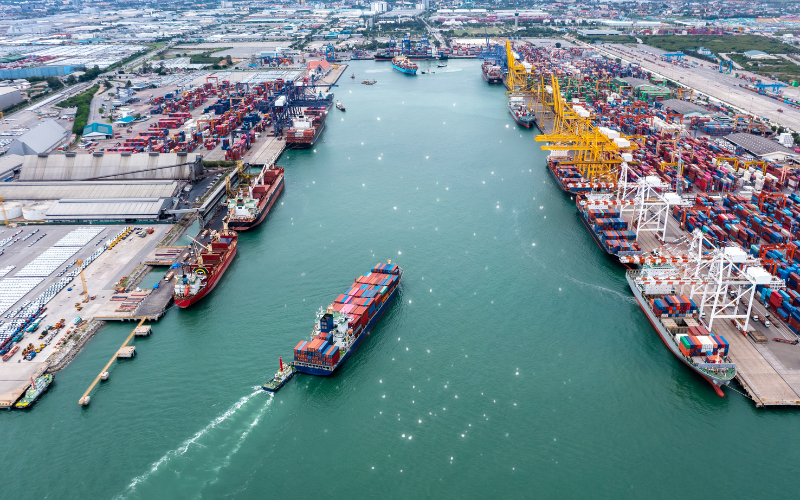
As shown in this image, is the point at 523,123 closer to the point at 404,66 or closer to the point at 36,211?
the point at 404,66

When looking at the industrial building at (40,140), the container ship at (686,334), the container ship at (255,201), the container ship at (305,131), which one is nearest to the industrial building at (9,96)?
the industrial building at (40,140)

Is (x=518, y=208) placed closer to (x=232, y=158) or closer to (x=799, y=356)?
(x=799, y=356)

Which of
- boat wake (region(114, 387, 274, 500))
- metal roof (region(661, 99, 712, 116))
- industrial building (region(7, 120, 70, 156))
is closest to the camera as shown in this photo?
boat wake (region(114, 387, 274, 500))

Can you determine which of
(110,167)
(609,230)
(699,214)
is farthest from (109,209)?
(699,214)

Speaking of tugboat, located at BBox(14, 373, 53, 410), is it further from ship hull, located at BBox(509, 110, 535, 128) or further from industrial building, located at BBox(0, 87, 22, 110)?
industrial building, located at BBox(0, 87, 22, 110)

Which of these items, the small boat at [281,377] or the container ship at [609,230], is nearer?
the small boat at [281,377]

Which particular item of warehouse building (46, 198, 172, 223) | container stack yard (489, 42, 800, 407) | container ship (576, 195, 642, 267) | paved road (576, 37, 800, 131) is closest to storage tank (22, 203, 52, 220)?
warehouse building (46, 198, 172, 223)

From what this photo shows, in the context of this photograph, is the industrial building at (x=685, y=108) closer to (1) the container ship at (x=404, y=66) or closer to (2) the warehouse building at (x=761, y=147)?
(2) the warehouse building at (x=761, y=147)
